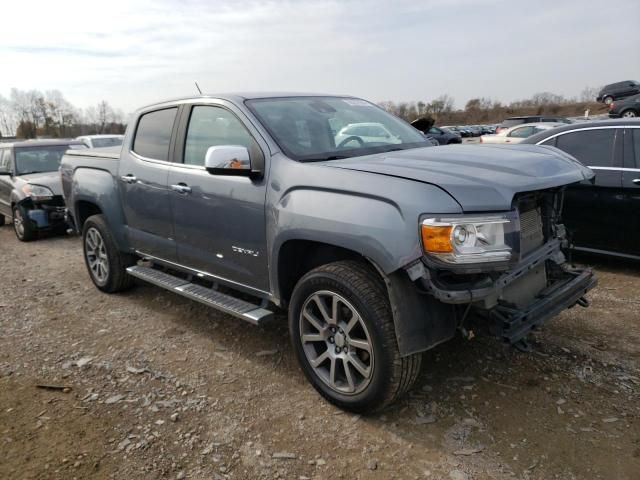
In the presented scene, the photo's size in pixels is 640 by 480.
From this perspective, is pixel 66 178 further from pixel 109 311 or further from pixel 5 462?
pixel 5 462

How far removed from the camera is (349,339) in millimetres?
2986

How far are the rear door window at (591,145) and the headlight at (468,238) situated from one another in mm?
3503

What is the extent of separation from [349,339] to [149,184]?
8.06 feet

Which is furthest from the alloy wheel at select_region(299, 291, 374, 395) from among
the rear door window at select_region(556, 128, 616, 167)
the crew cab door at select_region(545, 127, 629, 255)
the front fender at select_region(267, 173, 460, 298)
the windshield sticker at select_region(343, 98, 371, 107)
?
the rear door window at select_region(556, 128, 616, 167)

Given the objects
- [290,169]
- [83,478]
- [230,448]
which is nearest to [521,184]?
[290,169]

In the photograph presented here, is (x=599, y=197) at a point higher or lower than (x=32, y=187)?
lower

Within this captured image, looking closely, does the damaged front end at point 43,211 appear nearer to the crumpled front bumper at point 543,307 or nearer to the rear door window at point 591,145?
the rear door window at point 591,145

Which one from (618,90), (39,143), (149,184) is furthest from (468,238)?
(618,90)

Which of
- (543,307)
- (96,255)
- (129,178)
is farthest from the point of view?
(96,255)

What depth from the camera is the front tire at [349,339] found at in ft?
9.09

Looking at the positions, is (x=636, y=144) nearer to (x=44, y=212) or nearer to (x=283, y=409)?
(x=283, y=409)

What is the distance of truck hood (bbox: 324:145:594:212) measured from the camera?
2566 mm

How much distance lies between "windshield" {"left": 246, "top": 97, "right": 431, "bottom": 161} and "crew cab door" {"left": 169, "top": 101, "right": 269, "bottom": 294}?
20 centimetres

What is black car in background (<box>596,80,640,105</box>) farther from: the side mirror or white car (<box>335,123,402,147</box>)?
the side mirror
